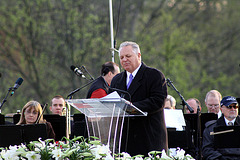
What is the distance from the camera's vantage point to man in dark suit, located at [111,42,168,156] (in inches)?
181

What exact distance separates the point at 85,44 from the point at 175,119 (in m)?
12.9

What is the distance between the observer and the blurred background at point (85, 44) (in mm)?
19656

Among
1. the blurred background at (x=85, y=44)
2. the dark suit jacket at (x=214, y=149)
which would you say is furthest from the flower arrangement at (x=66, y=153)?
the blurred background at (x=85, y=44)

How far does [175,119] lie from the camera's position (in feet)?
24.2

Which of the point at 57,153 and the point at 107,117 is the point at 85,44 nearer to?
the point at 107,117

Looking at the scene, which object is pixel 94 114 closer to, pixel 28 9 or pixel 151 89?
pixel 151 89

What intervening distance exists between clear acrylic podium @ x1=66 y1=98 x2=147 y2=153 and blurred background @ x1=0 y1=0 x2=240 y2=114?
14.3 metres

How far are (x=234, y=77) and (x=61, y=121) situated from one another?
52.6ft

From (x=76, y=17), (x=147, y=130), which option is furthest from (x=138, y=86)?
(x=76, y=17)

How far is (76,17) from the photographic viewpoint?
65.1ft

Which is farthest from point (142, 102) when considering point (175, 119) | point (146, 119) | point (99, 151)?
point (175, 119)

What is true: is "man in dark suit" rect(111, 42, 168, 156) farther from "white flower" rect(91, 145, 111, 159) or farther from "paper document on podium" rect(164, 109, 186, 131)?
"paper document on podium" rect(164, 109, 186, 131)

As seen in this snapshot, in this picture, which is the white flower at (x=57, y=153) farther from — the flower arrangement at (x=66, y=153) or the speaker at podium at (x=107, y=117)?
the speaker at podium at (x=107, y=117)

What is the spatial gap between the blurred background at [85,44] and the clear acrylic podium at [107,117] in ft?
47.0
